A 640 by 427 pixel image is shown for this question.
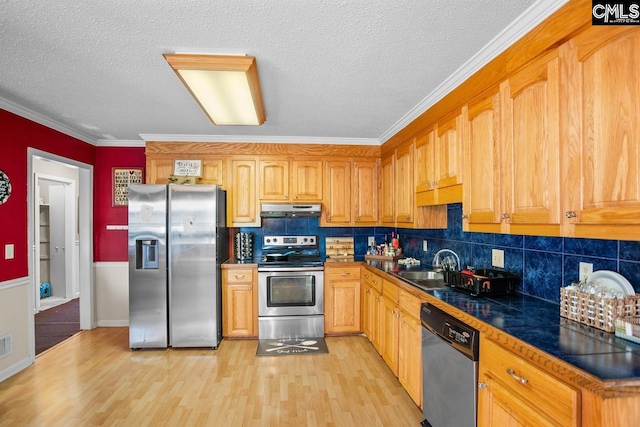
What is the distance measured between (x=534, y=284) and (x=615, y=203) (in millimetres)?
979

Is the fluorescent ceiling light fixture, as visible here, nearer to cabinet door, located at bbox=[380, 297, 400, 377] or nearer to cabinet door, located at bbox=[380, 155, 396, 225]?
cabinet door, located at bbox=[380, 155, 396, 225]

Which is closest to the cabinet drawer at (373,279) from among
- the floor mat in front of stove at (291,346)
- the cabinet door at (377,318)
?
the cabinet door at (377,318)

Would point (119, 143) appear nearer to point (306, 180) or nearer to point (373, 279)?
point (306, 180)

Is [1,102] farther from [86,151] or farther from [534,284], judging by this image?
[534,284]

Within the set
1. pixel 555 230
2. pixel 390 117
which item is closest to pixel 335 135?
pixel 390 117

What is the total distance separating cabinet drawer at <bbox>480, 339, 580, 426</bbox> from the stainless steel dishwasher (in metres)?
0.12

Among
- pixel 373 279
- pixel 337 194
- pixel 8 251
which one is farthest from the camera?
pixel 337 194

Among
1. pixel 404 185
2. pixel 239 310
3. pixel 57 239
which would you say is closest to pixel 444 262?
pixel 404 185

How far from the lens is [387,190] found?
4145mm

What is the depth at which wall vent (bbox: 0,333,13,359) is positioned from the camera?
3012 millimetres

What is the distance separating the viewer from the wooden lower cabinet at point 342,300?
13.4 ft

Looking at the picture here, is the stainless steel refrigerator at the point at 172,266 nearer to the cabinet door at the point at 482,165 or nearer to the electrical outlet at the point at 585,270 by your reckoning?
the cabinet door at the point at 482,165

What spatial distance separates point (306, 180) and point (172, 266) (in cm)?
187

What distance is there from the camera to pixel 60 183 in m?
6.09
